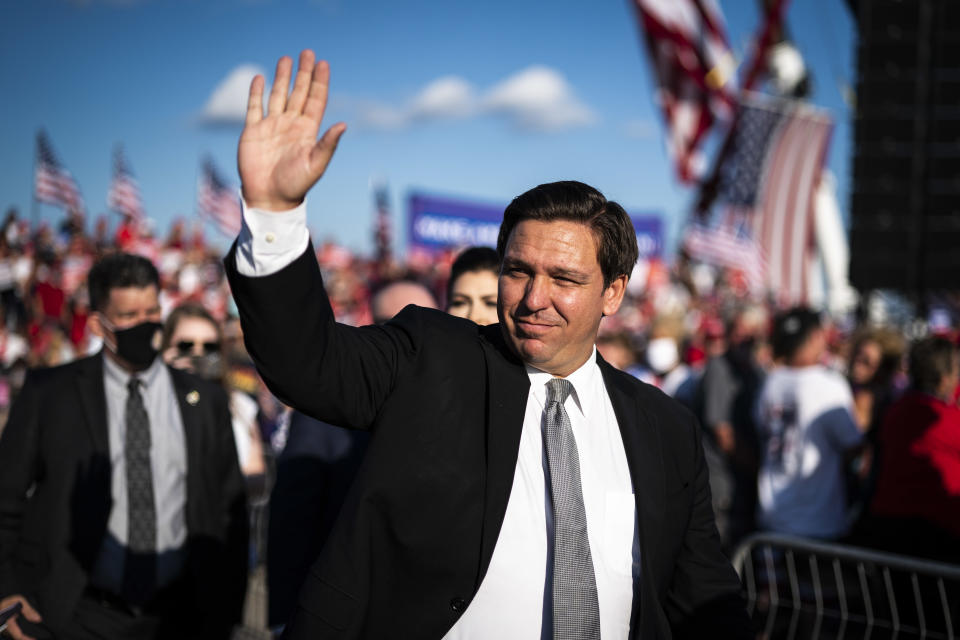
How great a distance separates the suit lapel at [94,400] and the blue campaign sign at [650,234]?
22106 millimetres

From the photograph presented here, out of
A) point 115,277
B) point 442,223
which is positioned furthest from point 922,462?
point 442,223

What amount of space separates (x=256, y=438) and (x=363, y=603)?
11.2 ft

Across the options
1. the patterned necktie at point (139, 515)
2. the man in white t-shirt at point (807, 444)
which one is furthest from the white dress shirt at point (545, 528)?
the man in white t-shirt at point (807, 444)

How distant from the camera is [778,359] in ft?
19.6

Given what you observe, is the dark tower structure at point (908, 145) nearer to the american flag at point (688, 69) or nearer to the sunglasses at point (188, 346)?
the american flag at point (688, 69)

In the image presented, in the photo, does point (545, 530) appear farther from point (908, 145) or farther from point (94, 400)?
point (908, 145)

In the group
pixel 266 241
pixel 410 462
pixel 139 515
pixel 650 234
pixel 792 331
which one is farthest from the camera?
pixel 650 234

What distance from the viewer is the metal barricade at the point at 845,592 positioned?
411 cm

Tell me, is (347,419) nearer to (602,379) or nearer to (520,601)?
(520,601)

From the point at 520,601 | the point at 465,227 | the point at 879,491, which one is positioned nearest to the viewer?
the point at 520,601

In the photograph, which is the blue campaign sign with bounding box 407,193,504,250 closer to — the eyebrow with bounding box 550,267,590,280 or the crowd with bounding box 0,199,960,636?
the crowd with bounding box 0,199,960,636

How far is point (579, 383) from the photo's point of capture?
2303 millimetres

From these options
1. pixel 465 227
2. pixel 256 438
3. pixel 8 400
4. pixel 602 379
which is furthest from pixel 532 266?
pixel 465 227

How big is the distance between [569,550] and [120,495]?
2.15 m
